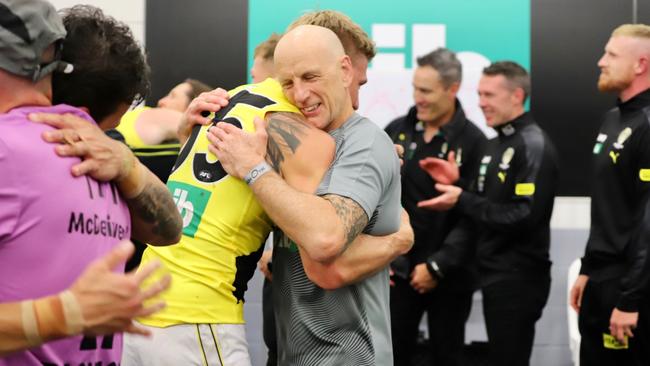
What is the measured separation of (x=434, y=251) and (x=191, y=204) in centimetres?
301

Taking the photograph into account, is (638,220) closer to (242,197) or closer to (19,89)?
(242,197)

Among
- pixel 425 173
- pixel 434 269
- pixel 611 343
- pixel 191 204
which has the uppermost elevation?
pixel 191 204

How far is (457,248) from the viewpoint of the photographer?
201 inches

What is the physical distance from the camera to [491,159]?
5242 mm

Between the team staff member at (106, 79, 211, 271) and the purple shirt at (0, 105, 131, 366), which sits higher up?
the purple shirt at (0, 105, 131, 366)

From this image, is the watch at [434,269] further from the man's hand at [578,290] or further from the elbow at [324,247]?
the elbow at [324,247]

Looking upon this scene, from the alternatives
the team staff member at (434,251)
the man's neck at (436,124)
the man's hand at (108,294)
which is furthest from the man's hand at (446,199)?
the man's hand at (108,294)

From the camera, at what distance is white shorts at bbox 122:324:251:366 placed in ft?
7.70

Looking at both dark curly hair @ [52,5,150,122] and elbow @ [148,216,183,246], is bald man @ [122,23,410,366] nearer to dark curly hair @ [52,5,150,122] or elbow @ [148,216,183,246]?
elbow @ [148,216,183,246]

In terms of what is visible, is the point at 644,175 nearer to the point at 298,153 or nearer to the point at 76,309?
the point at 298,153

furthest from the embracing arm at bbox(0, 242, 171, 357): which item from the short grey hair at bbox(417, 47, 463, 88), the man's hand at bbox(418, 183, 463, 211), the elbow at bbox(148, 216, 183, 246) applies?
the short grey hair at bbox(417, 47, 463, 88)

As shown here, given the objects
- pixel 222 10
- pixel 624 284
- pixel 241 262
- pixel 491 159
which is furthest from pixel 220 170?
pixel 222 10

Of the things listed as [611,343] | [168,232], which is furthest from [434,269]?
[168,232]

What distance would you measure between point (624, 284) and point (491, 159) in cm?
129
